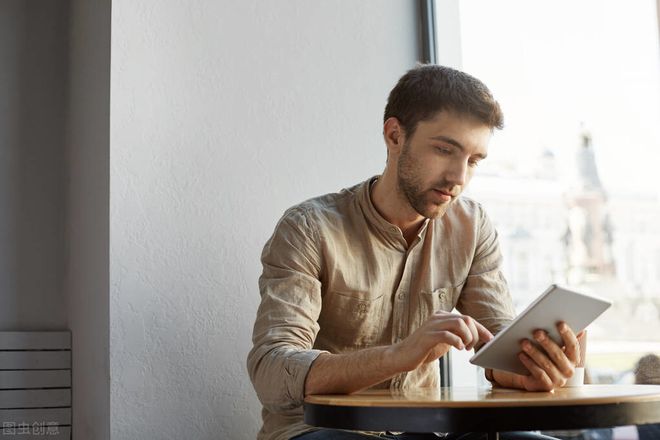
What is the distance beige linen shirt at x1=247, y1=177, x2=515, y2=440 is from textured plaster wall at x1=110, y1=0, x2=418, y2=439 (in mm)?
498

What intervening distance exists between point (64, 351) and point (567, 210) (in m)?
1.73

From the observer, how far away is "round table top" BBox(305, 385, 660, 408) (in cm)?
131

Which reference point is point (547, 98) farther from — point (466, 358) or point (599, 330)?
point (466, 358)

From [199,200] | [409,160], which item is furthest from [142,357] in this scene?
[409,160]

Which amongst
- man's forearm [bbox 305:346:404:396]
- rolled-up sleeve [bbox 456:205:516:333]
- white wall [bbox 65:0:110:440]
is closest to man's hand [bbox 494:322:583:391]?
man's forearm [bbox 305:346:404:396]

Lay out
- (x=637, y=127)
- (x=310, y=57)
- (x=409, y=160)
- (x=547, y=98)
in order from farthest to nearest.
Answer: (x=310, y=57), (x=547, y=98), (x=637, y=127), (x=409, y=160)

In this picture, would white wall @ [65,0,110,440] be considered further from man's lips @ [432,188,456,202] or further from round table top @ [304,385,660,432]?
round table top @ [304,385,660,432]

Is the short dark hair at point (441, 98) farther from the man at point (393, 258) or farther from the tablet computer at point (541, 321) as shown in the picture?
the tablet computer at point (541, 321)

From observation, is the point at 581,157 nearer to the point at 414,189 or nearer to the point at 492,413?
the point at 414,189

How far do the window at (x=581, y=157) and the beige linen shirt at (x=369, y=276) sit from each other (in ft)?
1.26

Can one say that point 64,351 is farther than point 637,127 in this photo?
Yes

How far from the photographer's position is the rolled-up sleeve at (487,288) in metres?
2.17

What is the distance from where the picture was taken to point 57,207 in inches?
120

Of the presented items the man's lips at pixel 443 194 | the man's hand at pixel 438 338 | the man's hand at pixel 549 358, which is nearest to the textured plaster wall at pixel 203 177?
the man's lips at pixel 443 194
